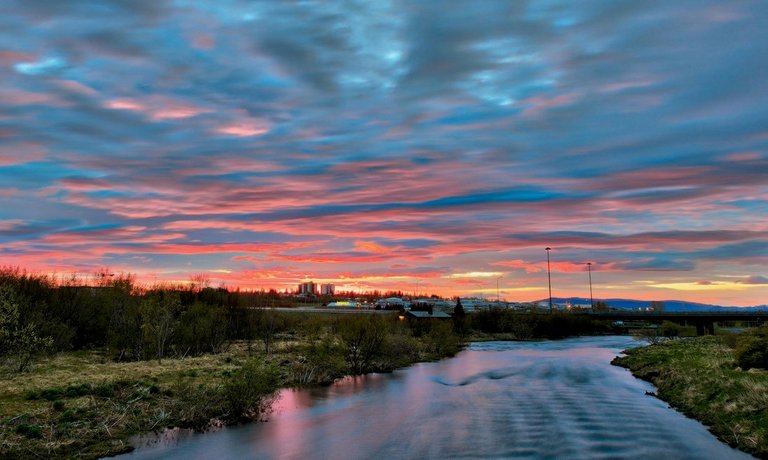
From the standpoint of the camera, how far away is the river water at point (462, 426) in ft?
84.7

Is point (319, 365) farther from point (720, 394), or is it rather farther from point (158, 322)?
point (720, 394)

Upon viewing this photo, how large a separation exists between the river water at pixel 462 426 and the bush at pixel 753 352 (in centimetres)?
667

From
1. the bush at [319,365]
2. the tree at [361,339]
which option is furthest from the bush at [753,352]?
the tree at [361,339]

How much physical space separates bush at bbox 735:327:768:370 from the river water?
667 cm

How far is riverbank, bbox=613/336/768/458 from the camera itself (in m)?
26.4

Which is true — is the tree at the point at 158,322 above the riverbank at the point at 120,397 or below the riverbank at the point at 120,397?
above

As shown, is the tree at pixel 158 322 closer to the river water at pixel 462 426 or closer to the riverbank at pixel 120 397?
the riverbank at pixel 120 397

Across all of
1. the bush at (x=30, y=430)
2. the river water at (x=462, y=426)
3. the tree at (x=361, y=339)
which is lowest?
the river water at (x=462, y=426)

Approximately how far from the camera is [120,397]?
103 feet

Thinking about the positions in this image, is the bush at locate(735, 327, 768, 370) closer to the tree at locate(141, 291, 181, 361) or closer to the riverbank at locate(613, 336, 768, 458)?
the riverbank at locate(613, 336, 768, 458)

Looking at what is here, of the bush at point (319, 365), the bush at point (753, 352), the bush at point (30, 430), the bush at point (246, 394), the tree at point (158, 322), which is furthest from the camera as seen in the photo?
the tree at point (158, 322)

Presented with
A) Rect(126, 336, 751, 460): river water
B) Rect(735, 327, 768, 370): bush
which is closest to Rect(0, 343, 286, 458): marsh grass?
Rect(126, 336, 751, 460): river water

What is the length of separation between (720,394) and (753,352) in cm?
698

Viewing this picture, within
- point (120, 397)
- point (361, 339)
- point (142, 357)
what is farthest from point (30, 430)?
point (361, 339)
